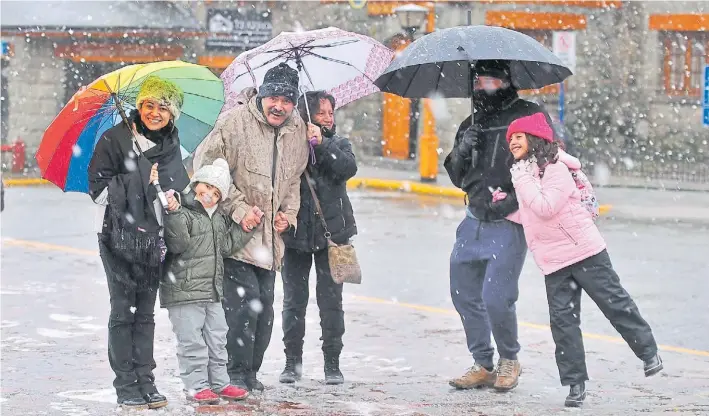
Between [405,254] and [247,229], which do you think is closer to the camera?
[247,229]

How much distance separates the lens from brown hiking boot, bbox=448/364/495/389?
7637 mm

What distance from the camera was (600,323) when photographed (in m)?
10.1

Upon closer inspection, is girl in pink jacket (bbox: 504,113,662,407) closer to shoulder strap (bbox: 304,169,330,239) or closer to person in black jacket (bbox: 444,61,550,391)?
person in black jacket (bbox: 444,61,550,391)

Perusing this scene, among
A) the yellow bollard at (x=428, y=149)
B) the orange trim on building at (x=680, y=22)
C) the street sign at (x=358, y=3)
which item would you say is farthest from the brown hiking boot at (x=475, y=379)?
the street sign at (x=358, y=3)

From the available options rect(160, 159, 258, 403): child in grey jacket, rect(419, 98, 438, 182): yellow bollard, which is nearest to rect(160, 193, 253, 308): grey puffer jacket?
rect(160, 159, 258, 403): child in grey jacket

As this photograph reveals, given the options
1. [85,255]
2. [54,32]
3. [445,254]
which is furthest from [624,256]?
[54,32]

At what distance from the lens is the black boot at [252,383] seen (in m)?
7.44

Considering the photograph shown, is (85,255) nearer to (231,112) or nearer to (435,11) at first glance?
(231,112)

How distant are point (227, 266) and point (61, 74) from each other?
22726 mm

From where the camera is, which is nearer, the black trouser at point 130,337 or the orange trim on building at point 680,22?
the black trouser at point 130,337

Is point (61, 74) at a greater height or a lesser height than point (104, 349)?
greater

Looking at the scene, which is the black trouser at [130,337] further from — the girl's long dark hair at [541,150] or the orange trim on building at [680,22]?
the orange trim on building at [680,22]

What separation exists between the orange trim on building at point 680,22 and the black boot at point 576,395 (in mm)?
20315

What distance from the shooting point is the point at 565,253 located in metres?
7.16
